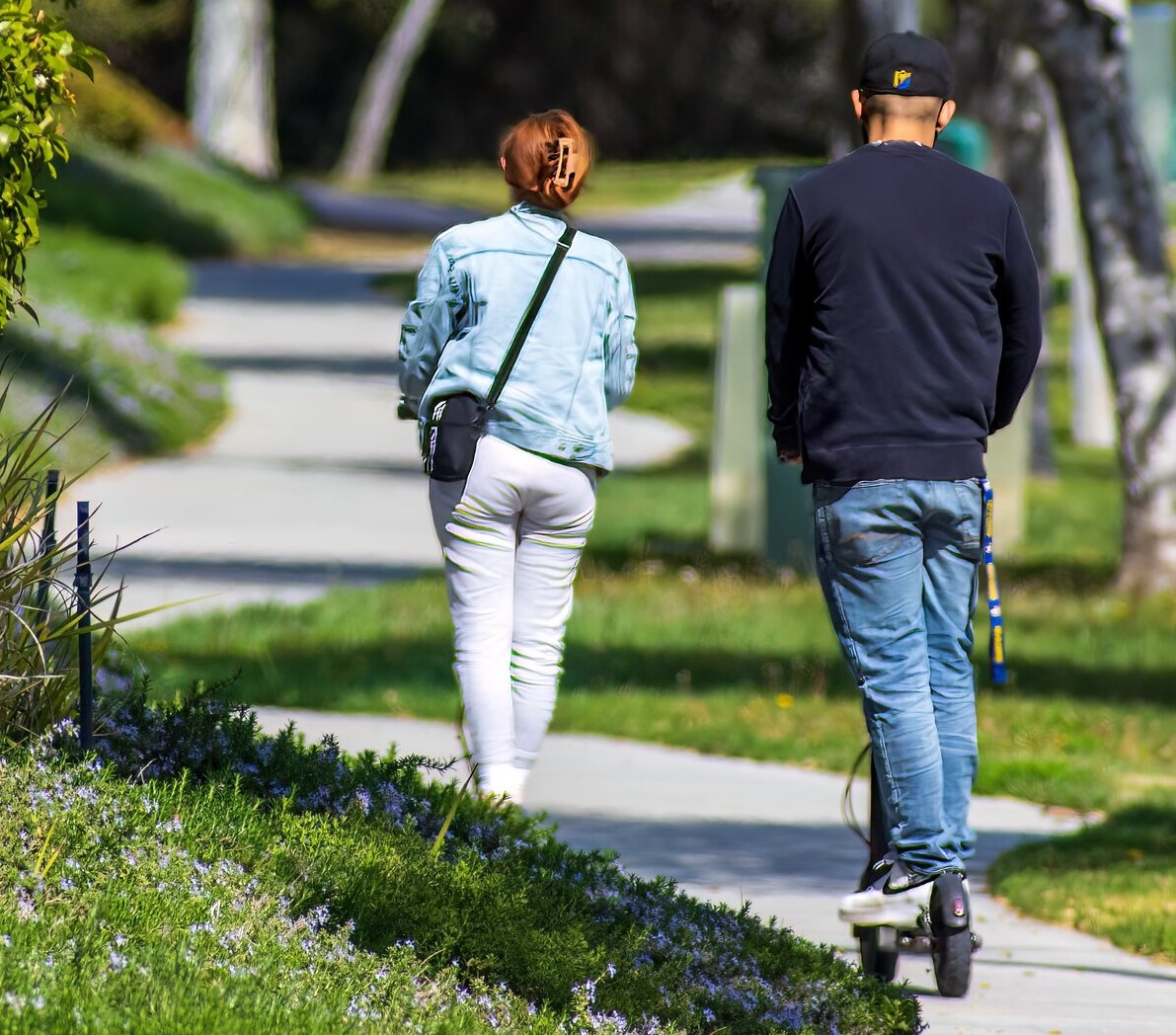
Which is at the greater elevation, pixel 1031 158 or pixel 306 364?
pixel 1031 158

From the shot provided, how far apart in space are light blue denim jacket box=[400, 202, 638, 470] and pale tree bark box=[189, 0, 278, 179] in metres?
36.1

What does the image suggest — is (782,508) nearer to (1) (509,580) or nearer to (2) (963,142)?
(2) (963,142)

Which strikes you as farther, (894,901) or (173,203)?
(173,203)

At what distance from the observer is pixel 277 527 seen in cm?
1395

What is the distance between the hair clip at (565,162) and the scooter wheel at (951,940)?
82.2 inches

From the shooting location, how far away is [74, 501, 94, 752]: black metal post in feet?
17.6

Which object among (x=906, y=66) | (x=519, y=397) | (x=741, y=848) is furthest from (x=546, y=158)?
(x=741, y=848)

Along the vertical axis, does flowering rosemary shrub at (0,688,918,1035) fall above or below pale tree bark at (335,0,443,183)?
below

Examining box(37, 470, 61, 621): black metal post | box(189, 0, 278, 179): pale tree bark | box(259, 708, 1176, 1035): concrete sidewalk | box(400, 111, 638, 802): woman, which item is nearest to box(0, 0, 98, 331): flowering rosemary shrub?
box(37, 470, 61, 621): black metal post

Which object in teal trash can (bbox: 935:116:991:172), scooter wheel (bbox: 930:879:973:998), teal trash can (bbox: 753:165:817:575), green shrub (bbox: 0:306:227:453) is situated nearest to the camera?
scooter wheel (bbox: 930:879:973:998)

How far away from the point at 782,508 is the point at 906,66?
25.6 ft

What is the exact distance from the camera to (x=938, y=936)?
5145mm

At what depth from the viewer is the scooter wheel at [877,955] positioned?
527 cm

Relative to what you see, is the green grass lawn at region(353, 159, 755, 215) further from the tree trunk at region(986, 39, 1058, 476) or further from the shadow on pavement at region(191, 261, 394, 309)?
the tree trunk at region(986, 39, 1058, 476)
